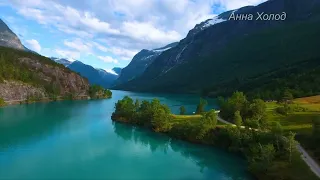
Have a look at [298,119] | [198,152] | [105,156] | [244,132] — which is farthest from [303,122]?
[105,156]

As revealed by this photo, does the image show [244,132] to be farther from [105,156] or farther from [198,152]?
[105,156]

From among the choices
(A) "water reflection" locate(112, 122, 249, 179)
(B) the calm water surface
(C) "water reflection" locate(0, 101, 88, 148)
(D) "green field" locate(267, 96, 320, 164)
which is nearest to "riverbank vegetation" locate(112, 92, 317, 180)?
(A) "water reflection" locate(112, 122, 249, 179)

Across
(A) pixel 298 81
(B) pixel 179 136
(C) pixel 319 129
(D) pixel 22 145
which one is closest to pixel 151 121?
(B) pixel 179 136

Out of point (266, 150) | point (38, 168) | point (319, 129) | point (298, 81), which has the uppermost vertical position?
point (298, 81)

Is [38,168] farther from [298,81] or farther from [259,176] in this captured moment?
[298,81]

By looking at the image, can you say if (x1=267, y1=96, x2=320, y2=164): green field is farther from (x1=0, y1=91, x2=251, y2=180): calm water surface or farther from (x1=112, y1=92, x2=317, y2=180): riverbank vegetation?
(x1=0, y1=91, x2=251, y2=180): calm water surface

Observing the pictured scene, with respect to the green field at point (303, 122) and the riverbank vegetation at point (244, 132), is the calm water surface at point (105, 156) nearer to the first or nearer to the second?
the riverbank vegetation at point (244, 132)

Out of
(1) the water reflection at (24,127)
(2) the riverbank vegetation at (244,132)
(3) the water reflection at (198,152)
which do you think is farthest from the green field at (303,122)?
(1) the water reflection at (24,127)

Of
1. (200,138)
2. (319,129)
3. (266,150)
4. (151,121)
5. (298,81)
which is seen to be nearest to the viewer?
(266,150)

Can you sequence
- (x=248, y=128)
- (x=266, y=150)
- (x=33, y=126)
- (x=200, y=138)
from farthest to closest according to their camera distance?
1. (x=33, y=126)
2. (x=200, y=138)
3. (x=248, y=128)
4. (x=266, y=150)
